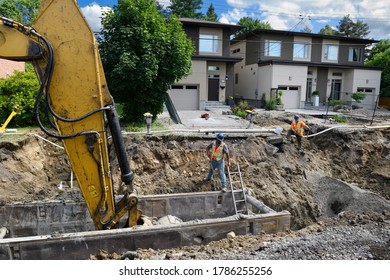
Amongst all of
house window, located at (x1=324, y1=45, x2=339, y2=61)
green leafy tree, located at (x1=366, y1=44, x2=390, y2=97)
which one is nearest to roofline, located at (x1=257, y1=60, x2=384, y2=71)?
house window, located at (x1=324, y1=45, x2=339, y2=61)

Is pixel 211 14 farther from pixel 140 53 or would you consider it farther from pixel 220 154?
pixel 220 154

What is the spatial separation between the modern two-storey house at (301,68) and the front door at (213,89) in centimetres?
373

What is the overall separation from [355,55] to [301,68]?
7.26m

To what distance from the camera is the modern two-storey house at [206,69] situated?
23.9 metres

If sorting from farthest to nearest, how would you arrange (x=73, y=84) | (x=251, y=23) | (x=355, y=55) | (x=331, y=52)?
(x=251, y=23) → (x=355, y=55) → (x=331, y=52) → (x=73, y=84)

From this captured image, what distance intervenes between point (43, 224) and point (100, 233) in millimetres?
2490

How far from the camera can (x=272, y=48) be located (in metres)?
27.3

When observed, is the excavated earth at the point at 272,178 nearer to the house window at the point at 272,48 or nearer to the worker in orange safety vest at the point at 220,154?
the worker in orange safety vest at the point at 220,154

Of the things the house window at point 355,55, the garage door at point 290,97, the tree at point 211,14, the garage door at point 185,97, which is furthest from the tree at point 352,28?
the garage door at point 185,97

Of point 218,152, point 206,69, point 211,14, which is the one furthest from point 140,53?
point 211,14

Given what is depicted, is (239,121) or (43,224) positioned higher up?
(239,121)

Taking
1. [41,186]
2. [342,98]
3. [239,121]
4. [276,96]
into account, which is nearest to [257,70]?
[276,96]

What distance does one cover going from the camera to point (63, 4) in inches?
180

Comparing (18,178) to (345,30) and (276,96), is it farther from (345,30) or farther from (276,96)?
(345,30)
